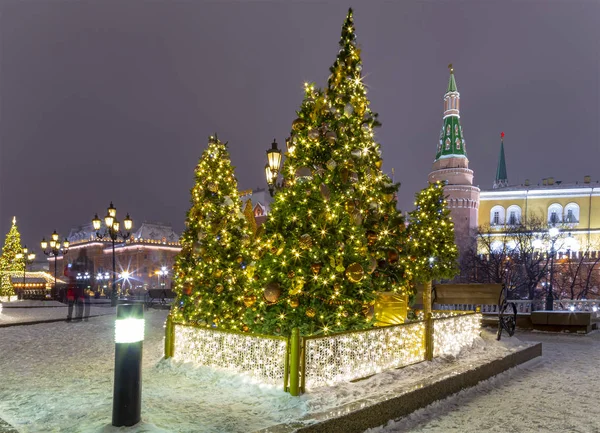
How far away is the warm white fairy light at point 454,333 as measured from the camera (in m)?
8.66

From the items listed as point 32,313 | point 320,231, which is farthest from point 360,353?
point 32,313

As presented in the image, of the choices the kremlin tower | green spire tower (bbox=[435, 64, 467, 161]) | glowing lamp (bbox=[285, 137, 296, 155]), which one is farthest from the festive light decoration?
green spire tower (bbox=[435, 64, 467, 161])

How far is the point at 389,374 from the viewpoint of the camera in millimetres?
7285

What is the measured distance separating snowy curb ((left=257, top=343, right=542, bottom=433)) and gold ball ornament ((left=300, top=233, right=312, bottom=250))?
2.62 metres

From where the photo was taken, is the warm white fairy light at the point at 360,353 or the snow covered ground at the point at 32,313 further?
the snow covered ground at the point at 32,313

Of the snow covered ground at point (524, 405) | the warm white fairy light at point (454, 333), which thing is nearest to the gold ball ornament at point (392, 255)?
the warm white fairy light at point (454, 333)

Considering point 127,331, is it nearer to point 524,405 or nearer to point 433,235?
point 524,405

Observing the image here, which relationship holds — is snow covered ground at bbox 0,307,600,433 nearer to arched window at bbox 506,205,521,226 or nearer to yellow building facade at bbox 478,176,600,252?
yellow building facade at bbox 478,176,600,252

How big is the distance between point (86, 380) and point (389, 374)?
15.1 feet

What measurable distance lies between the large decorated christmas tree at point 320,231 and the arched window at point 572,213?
2873 inches

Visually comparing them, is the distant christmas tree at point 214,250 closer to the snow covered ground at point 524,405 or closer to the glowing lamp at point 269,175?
the glowing lamp at point 269,175

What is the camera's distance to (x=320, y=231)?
Answer: 26.2ft

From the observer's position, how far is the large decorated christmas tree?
769cm

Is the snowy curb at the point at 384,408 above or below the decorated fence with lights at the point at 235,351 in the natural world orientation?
below
